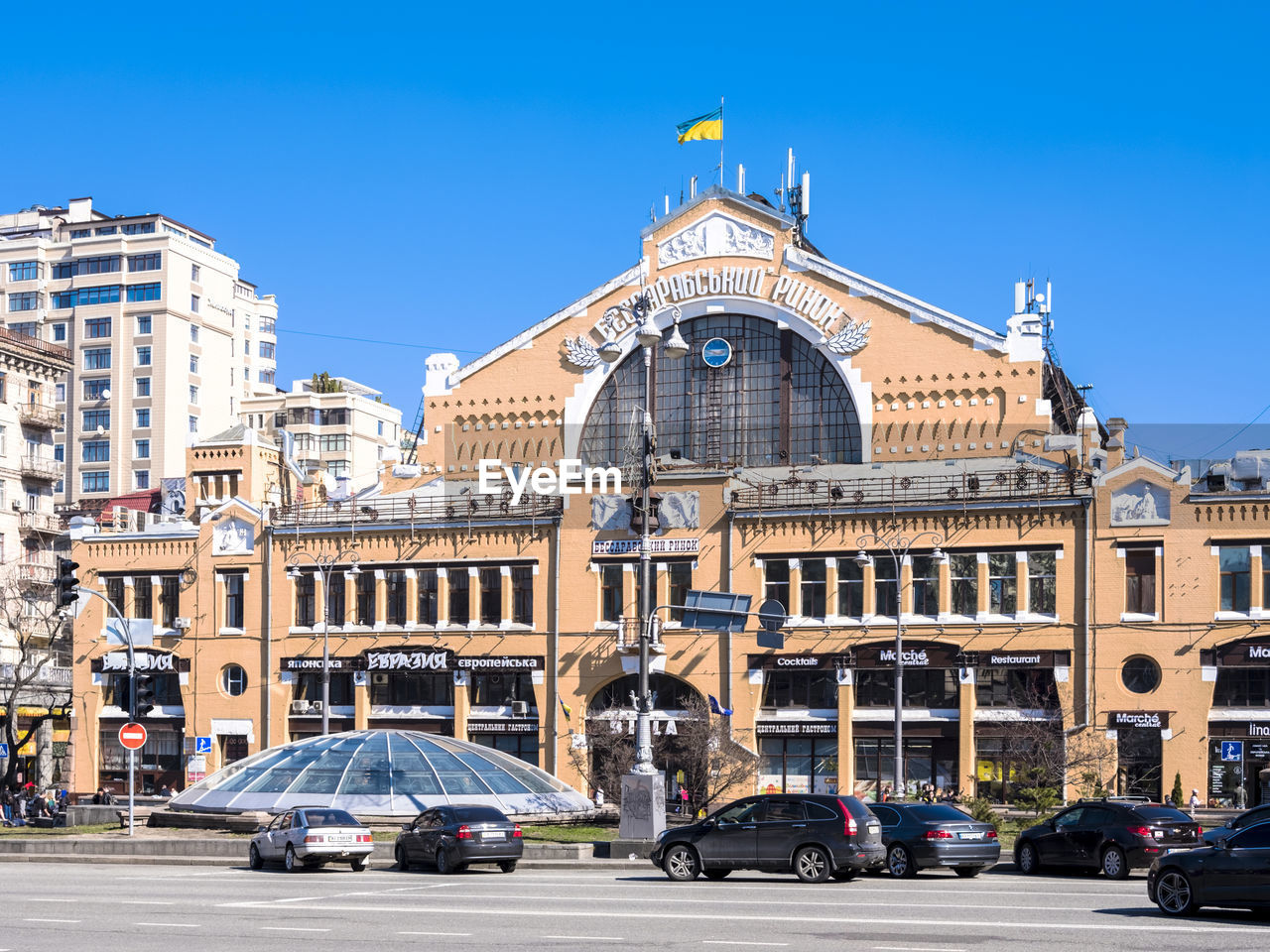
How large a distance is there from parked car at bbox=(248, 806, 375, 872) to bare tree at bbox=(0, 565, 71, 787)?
109ft

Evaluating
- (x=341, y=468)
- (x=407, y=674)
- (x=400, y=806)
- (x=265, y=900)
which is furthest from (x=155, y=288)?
(x=265, y=900)

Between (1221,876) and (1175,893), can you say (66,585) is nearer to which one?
(1175,893)

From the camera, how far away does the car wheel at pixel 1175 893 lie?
23.2 m

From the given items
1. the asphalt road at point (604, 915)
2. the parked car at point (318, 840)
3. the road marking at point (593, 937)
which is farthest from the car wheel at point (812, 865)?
the parked car at point (318, 840)

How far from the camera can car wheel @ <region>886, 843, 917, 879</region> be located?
32.6 metres

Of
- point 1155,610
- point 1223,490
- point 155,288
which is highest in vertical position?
point 155,288

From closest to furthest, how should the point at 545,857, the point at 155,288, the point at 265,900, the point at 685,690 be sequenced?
1. the point at 265,900
2. the point at 545,857
3. the point at 685,690
4. the point at 155,288

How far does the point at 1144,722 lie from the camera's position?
5862 centimetres

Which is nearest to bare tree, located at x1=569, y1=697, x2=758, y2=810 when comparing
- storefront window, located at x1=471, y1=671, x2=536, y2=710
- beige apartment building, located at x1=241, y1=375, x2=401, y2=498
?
storefront window, located at x1=471, y1=671, x2=536, y2=710

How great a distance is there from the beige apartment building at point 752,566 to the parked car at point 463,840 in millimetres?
20712

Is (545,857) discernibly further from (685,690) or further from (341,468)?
(341,468)

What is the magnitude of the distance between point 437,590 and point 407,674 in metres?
3.66

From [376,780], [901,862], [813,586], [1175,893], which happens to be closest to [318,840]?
[901,862]

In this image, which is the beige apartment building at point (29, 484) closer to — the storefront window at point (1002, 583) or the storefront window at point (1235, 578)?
the storefront window at point (1002, 583)
